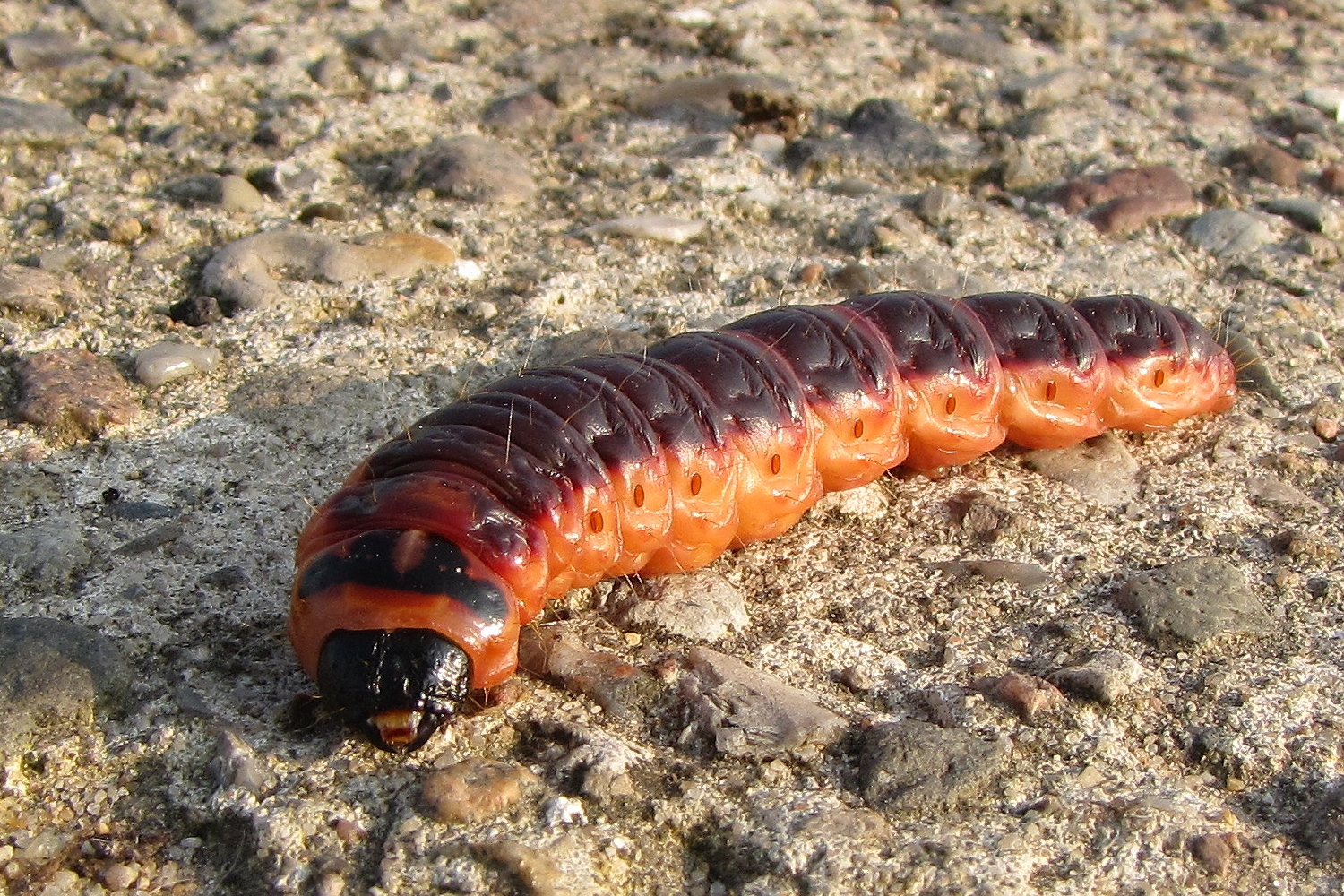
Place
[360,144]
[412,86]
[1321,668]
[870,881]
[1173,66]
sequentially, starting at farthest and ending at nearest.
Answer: [1173,66]
[412,86]
[360,144]
[1321,668]
[870,881]

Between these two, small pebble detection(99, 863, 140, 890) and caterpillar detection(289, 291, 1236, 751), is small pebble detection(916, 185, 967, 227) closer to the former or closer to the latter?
caterpillar detection(289, 291, 1236, 751)

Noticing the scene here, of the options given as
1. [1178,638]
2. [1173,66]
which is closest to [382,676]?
[1178,638]

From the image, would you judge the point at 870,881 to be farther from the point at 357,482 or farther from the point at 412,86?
the point at 412,86

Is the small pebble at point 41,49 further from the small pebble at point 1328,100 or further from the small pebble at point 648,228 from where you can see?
the small pebble at point 1328,100

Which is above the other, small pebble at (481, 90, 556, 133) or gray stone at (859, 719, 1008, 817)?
small pebble at (481, 90, 556, 133)

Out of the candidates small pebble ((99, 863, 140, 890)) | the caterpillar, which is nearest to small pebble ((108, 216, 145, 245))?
the caterpillar

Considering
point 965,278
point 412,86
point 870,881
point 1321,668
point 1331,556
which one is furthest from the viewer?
point 412,86

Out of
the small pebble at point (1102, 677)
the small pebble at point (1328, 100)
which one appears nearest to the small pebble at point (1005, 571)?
the small pebble at point (1102, 677)
